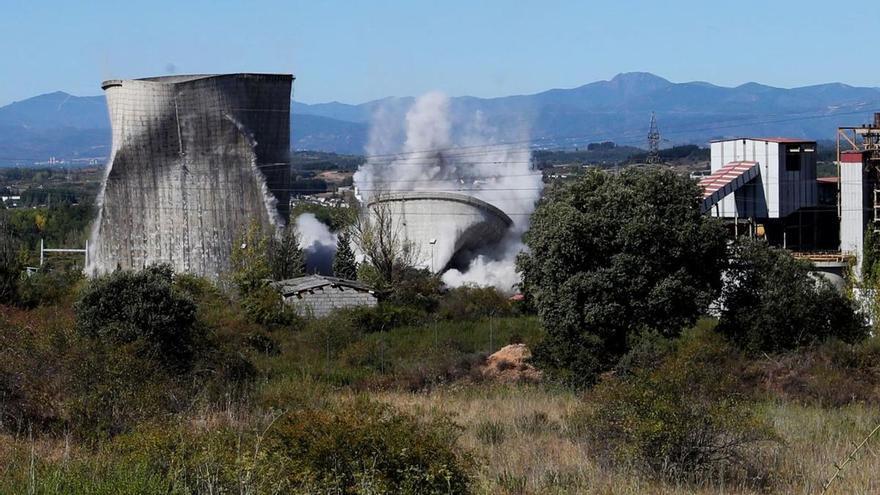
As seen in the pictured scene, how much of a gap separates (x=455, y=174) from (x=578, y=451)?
5034 cm

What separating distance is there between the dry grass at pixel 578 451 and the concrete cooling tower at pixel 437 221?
104 feet

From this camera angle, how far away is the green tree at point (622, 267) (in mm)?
21750

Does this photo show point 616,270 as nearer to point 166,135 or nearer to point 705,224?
point 705,224

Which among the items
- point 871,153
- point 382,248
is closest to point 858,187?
point 871,153

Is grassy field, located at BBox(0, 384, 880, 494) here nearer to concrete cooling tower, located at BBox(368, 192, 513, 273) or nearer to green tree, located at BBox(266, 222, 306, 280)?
green tree, located at BBox(266, 222, 306, 280)

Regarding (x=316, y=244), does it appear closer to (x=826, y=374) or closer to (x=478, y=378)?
(x=478, y=378)

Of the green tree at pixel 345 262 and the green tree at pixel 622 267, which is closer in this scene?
the green tree at pixel 622 267

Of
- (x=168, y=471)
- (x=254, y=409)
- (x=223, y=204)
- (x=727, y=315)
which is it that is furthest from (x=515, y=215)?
(x=168, y=471)

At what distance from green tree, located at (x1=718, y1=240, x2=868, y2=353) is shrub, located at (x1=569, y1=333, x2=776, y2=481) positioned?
9897mm

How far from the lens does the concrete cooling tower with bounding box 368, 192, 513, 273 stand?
162ft

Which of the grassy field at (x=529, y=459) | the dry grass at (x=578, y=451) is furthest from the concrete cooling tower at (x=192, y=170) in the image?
the grassy field at (x=529, y=459)

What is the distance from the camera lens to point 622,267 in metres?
21.7

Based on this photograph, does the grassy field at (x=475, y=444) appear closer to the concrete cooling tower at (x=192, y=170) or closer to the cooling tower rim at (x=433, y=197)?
the concrete cooling tower at (x=192, y=170)

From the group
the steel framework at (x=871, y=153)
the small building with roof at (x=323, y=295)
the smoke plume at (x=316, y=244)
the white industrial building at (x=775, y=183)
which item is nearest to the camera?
the small building with roof at (x=323, y=295)
